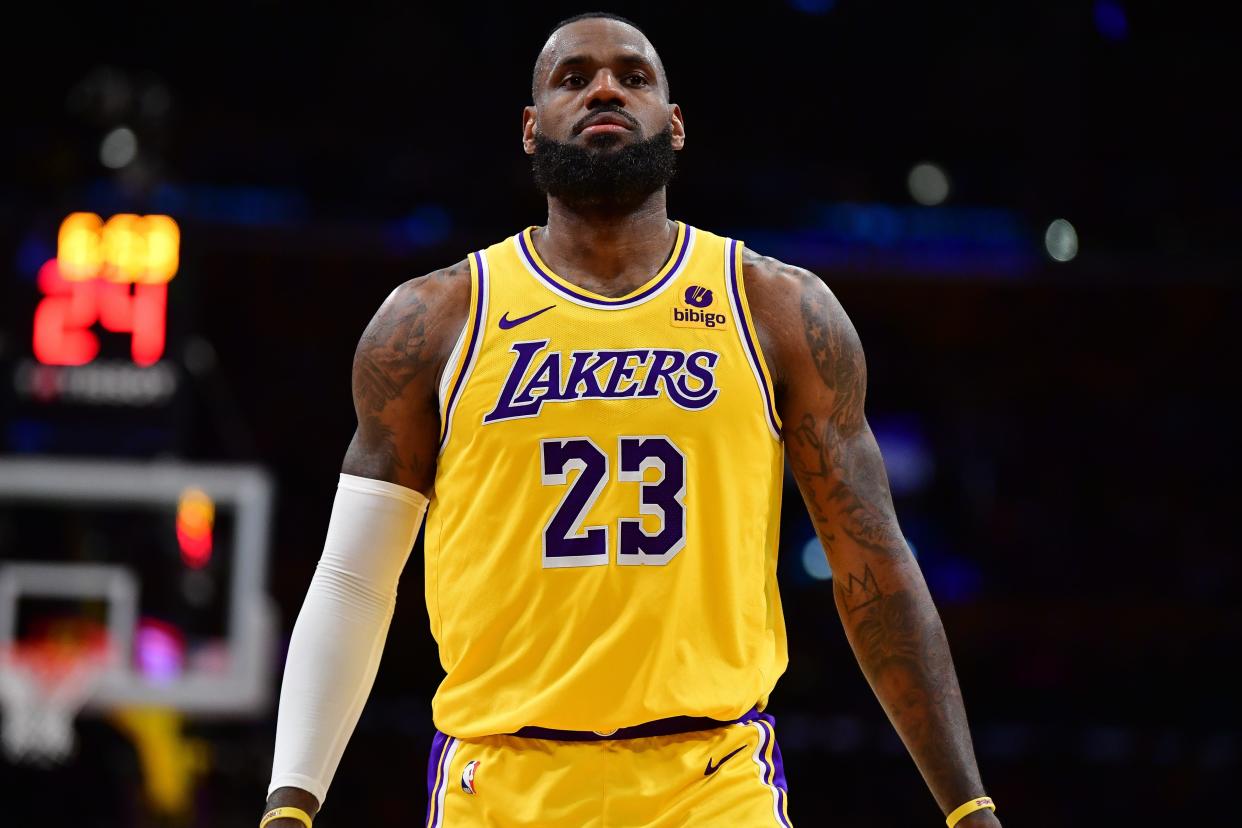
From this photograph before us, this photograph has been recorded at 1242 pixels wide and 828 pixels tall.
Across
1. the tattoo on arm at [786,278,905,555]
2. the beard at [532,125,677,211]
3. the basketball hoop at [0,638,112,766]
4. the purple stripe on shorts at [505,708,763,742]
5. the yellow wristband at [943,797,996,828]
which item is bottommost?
the basketball hoop at [0,638,112,766]

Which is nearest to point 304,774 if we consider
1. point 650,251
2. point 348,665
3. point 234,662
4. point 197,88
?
point 348,665

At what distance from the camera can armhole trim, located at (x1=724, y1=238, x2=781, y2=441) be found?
3035mm

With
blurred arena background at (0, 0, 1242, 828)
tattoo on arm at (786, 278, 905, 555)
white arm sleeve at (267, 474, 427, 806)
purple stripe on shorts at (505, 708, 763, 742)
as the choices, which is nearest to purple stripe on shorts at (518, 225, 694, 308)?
tattoo on arm at (786, 278, 905, 555)

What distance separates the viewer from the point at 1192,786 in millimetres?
14641

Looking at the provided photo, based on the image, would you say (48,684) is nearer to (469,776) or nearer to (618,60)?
(469,776)

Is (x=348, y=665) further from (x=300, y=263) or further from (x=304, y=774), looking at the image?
(x=300, y=263)

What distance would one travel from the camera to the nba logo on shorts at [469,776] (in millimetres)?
2873

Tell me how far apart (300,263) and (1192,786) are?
9088 millimetres

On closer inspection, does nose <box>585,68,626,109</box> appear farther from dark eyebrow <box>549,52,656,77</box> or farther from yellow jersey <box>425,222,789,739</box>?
yellow jersey <box>425,222,789,739</box>

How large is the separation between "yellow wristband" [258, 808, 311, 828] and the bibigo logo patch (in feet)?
3.65

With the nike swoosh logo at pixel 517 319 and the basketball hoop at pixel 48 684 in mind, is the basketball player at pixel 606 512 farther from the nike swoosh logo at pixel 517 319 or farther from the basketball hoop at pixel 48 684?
the basketball hoop at pixel 48 684

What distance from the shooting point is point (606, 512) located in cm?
289

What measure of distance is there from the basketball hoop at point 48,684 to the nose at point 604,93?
660 centimetres

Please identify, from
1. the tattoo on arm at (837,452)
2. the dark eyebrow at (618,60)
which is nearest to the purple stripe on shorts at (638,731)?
the tattoo on arm at (837,452)
